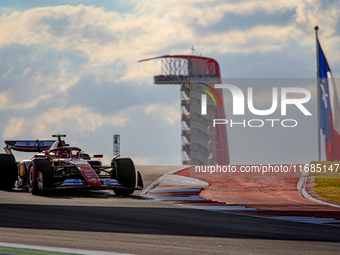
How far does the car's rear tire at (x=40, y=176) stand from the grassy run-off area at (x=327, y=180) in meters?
7.79

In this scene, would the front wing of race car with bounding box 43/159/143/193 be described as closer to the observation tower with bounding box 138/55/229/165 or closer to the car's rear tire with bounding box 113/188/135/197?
the car's rear tire with bounding box 113/188/135/197

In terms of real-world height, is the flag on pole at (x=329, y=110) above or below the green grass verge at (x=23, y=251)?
above

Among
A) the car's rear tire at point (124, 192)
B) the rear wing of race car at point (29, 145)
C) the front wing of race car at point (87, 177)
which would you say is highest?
the rear wing of race car at point (29, 145)

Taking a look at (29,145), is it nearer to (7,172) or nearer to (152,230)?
(7,172)

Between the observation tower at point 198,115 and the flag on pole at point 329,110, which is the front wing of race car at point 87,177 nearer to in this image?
the flag on pole at point 329,110

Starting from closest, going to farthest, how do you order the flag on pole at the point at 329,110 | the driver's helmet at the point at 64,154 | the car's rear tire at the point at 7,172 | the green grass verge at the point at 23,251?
the green grass verge at the point at 23,251 → the driver's helmet at the point at 64,154 → the car's rear tire at the point at 7,172 → the flag on pole at the point at 329,110

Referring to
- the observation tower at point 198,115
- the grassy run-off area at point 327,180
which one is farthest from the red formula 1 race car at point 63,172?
the observation tower at point 198,115

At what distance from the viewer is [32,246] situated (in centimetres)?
725

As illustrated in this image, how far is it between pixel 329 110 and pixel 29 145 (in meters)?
23.4

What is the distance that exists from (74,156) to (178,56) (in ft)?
186

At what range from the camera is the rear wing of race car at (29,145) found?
1812 centimetres

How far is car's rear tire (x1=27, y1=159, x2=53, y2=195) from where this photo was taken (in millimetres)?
14766

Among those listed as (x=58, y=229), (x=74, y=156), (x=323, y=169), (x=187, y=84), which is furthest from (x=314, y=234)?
(x=187, y=84)

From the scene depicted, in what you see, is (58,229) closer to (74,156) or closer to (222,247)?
(222,247)
